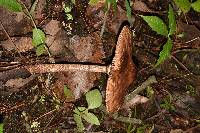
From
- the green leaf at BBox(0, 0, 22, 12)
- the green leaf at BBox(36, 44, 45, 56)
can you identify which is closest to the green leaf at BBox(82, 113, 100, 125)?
the green leaf at BBox(36, 44, 45, 56)

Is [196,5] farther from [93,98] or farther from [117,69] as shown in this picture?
[93,98]

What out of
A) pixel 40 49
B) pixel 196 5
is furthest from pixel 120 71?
pixel 196 5

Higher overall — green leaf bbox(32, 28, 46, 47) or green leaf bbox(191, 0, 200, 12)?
green leaf bbox(191, 0, 200, 12)

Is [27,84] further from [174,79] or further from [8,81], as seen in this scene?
[174,79]

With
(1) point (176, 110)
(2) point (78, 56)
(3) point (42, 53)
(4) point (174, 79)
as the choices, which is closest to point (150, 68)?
(4) point (174, 79)

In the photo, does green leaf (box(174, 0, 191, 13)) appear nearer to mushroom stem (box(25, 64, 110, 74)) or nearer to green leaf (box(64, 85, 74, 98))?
mushroom stem (box(25, 64, 110, 74))

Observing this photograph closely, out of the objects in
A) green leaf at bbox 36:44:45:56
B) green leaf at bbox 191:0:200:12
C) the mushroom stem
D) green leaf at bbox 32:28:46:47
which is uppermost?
green leaf at bbox 191:0:200:12
